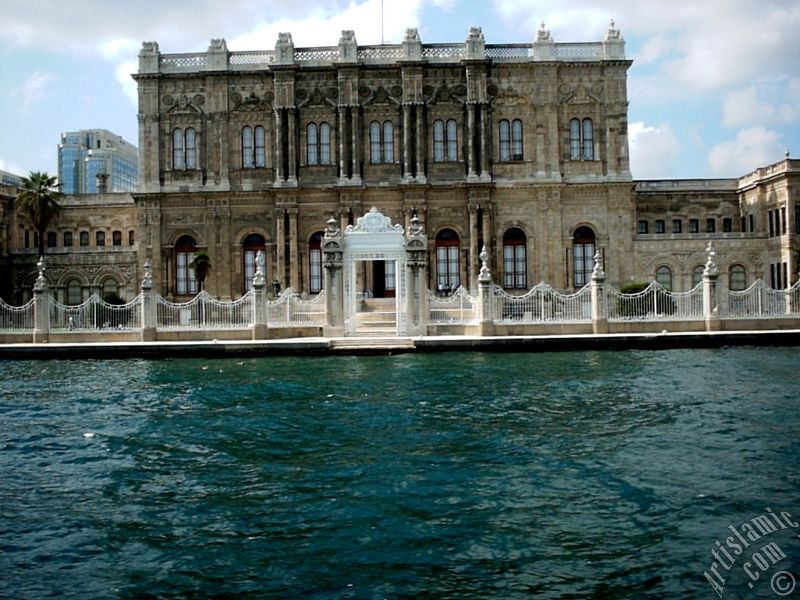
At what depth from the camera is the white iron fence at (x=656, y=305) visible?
26266 mm

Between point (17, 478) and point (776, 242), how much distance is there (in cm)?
3712

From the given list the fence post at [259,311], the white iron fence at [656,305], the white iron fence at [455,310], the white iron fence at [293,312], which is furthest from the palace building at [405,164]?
the fence post at [259,311]

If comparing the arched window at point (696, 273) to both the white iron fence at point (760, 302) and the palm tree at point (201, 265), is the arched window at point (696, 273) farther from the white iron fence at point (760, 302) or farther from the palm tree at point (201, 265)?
the palm tree at point (201, 265)

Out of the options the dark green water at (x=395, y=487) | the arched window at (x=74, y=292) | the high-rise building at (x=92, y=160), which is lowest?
the dark green water at (x=395, y=487)

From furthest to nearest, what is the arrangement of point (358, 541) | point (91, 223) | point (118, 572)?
point (91, 223)
point (358, 541)
point (118, 572)

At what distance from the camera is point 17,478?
10.6 meters

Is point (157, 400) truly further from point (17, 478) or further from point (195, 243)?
point (195, 243)

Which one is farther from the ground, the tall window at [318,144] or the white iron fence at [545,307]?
the tall window at [318,144]

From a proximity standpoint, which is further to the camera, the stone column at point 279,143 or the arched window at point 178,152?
the arched window at point 178,152

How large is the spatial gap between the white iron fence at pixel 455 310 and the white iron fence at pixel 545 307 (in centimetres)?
81

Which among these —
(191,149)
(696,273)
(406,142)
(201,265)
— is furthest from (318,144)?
(696,273)

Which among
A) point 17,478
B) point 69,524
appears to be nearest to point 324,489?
point 69,524

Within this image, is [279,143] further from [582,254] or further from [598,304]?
[598,304]

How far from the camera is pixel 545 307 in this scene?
1046 inches
